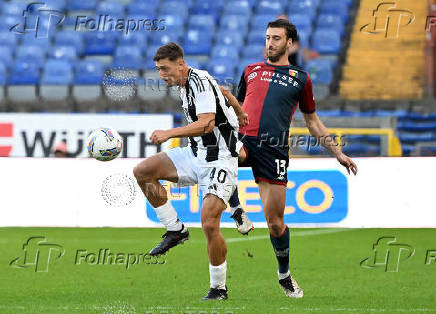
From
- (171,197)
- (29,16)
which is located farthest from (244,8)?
(171,197)

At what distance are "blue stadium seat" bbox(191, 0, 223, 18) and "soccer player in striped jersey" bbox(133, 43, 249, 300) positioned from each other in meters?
14.3

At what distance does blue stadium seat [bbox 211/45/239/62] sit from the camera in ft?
66.6

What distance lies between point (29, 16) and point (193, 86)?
15169 millimetres

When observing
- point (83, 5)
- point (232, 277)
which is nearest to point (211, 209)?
point (232, 277)

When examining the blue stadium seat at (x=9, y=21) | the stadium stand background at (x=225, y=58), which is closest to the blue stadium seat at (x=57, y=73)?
the stadium stand background at (x=225, y=58)

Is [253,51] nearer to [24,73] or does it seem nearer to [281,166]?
[24,73]

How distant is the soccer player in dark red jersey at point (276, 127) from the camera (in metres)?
8.16

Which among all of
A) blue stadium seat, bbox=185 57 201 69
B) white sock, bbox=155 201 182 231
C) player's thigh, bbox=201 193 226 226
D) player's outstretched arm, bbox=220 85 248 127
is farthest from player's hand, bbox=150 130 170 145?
blue stadium seat, bbox=185 57 201 69

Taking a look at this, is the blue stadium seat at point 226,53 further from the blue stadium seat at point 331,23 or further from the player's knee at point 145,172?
the player's knee at point 145,172

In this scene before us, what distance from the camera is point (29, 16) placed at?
21875 millimetres

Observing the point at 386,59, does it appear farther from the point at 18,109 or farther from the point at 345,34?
the point at 18,109

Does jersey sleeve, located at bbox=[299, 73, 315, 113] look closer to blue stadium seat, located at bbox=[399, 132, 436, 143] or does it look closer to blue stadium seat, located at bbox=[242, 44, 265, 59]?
blue stadium seat, located at bbox=[399, 132, 436, 143]

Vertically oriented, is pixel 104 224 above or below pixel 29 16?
Result: below

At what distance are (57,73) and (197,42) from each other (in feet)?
10.7
